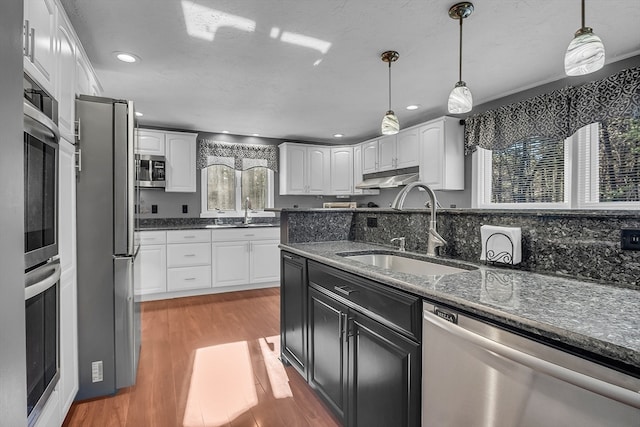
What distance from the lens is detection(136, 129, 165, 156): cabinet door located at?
4477mm

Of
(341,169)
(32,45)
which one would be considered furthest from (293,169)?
(32,45)

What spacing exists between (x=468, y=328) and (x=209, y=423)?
1563 millimetres

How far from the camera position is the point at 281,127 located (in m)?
4.94

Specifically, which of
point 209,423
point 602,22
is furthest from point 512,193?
point 209,423

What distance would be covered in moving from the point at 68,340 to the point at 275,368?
1.28 meters

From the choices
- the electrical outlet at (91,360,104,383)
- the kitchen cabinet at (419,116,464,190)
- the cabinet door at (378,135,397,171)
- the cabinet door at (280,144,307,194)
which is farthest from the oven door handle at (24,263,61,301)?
the cabinet door at (280,144,307,194)

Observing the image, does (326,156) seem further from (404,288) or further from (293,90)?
(404,288)

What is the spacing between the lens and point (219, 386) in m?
2.21

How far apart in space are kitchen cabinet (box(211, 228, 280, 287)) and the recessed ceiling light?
2358 millimetres

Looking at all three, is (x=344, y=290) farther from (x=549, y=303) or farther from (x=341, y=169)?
(x=341, y=169)

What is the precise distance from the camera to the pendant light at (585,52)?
1.34 metres

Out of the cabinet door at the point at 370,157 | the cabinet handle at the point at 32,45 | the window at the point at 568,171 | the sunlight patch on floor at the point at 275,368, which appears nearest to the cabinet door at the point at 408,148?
the cabinet door at the point at 370,157

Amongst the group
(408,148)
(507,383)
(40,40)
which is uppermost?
(408,148)

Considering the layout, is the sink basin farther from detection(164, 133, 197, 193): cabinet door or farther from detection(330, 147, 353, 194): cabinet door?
detection(330, 147, 353, 194): cabinet door
